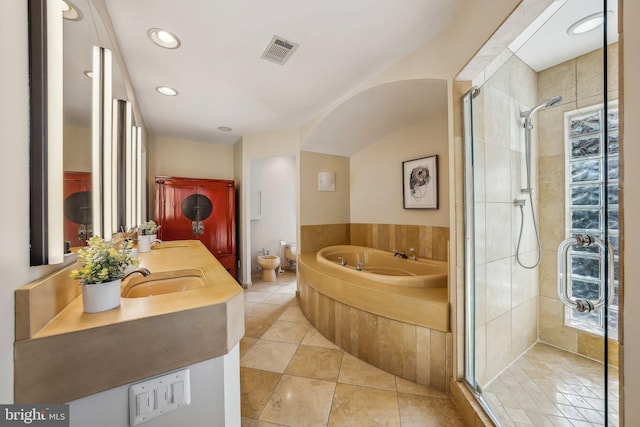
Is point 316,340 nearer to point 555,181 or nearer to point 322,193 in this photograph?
point 322,193

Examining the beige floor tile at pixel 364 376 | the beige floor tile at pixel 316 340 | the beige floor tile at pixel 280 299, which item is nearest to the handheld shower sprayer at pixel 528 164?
the beige floor tile at pixel 364 376

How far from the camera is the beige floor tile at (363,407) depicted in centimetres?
142

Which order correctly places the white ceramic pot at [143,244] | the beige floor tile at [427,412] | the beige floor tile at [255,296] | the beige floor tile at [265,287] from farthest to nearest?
1. the beige floor tile at [265,287]
2. the beige floor tile at [255,296]
3. the white ceramic pot at [143,244]
4. the beige floor tile at [427,412]

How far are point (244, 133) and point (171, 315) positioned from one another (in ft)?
11.3

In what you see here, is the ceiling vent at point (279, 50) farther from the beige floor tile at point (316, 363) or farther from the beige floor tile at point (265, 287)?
the beige floor tile at point (265, 287)

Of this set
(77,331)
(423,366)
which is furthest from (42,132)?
(423,366)

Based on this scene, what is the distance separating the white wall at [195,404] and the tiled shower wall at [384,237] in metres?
2.37

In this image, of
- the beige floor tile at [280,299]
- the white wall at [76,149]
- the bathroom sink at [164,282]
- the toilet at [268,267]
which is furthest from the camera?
the toilet at [268,267]

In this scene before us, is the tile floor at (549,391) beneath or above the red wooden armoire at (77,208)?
beneath

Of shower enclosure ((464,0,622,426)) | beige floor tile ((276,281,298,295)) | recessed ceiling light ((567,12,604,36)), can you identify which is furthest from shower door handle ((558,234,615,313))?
beige floor tile ((276,281,298,295))

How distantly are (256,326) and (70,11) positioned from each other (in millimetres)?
2670

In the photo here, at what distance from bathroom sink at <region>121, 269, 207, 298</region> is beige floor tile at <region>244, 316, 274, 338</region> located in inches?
52.4

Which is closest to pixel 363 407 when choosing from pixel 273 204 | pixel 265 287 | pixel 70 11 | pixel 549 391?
pixel 549 391

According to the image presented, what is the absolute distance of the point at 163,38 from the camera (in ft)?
5.35
